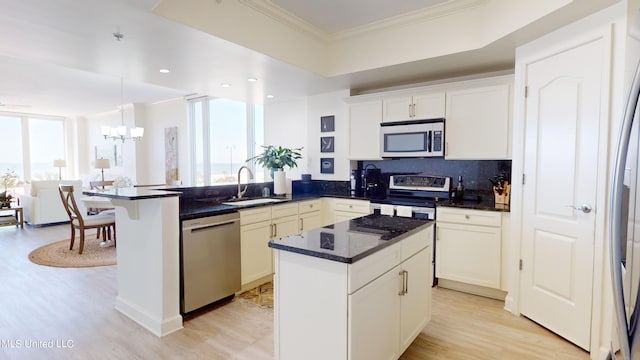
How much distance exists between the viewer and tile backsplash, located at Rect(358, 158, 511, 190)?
365cm

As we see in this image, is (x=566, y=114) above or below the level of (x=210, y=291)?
above

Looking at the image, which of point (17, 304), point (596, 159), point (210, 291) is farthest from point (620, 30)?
point (17, 304)

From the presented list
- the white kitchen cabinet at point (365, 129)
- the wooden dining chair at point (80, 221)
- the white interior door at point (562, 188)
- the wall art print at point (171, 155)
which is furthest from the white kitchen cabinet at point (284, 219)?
the wall art print at point (171, 155)

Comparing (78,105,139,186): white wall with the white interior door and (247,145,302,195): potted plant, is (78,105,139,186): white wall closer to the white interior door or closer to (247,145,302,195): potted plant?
(247,145,302,195): potted plant

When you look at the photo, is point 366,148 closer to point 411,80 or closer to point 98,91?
point 411,80

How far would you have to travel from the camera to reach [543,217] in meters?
2.67

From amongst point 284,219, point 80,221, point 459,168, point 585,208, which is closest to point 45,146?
point 80,221

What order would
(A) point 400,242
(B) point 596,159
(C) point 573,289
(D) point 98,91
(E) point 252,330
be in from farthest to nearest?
(D) point 98,91
(E) point 252,330
(C) point 573,289
(B) point 596,159
(A) point 400,242

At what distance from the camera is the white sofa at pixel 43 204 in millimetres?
6551

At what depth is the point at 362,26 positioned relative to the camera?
136 inches

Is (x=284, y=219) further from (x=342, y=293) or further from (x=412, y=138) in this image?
(x=342, y=293)

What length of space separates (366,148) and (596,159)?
2.45 meters

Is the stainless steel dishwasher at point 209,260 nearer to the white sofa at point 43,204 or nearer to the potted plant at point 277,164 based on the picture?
the potted plant at point 277,164

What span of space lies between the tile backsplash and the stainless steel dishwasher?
89.2 inches
